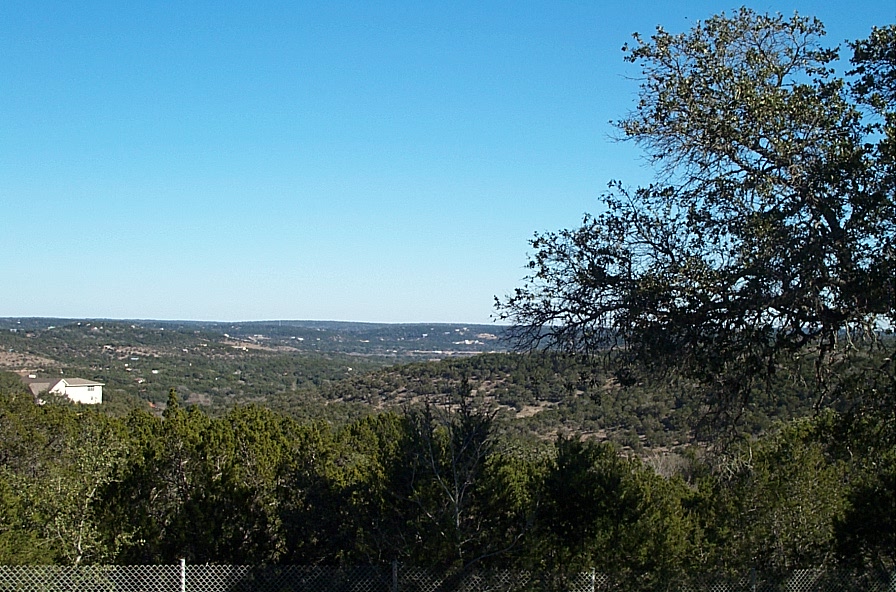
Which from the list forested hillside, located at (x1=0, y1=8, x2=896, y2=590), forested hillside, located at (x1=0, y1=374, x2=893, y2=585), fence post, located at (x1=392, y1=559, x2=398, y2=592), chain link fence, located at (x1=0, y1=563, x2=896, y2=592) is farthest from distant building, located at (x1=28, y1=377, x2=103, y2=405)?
fence post, located at (x1=392, y1=559, x2=398, y2=592)

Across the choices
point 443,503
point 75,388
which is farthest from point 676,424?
point 75,388

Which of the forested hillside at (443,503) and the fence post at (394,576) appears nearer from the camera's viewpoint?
the fence post at (394,576)

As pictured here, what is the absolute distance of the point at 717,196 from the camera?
306 inches

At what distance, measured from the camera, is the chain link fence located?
8.94 meters

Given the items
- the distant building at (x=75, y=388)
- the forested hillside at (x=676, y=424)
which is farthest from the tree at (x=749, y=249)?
the distant building at (x=75, y=388)

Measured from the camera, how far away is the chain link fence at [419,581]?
8938 millimetres

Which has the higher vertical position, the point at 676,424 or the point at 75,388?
the point at 676,424

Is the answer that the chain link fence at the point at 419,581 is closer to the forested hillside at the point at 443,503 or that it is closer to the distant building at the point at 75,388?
the forested hillside at the point at 443,503

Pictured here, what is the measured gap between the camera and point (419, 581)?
906 cm

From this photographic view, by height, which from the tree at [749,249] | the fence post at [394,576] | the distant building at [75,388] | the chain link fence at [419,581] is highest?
the tree at [749,249]

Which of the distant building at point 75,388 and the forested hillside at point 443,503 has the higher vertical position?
the forested hillside at point 443,503

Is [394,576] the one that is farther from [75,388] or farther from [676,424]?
[75,388]

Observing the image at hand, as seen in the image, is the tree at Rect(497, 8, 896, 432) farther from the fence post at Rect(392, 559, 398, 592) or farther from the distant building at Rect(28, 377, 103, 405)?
the distant building at Rect(28, 377, 103, 405)

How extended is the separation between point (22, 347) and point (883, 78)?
108m
